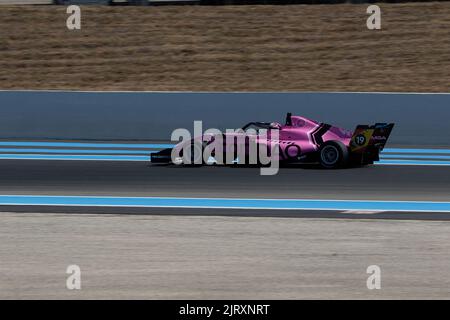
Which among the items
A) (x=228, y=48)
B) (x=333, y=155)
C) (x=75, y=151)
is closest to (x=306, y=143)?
(x=333, y=155)

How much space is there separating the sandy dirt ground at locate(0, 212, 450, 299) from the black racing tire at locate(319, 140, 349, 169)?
15.7 feet

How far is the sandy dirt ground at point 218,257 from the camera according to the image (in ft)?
25.7

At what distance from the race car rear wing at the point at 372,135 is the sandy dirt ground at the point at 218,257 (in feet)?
15.2

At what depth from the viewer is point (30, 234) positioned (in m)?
10.4

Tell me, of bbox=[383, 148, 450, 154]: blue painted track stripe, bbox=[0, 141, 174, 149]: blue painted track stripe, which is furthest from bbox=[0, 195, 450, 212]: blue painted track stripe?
bbox=[0, 141, 174, 149]: blue painted track stripe

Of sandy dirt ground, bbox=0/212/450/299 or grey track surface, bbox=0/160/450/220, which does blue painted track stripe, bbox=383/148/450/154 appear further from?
sandy dirt ground, bbox=0/212/450/299

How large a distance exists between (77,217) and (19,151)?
8360mm

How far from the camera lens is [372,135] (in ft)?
51.6

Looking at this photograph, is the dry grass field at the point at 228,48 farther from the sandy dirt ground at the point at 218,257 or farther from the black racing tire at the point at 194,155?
the sandy dirt ground at the point at 218,257

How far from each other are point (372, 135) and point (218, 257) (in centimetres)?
708

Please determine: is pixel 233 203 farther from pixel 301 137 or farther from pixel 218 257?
pixel 218 257

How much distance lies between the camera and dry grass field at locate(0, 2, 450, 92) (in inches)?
992
